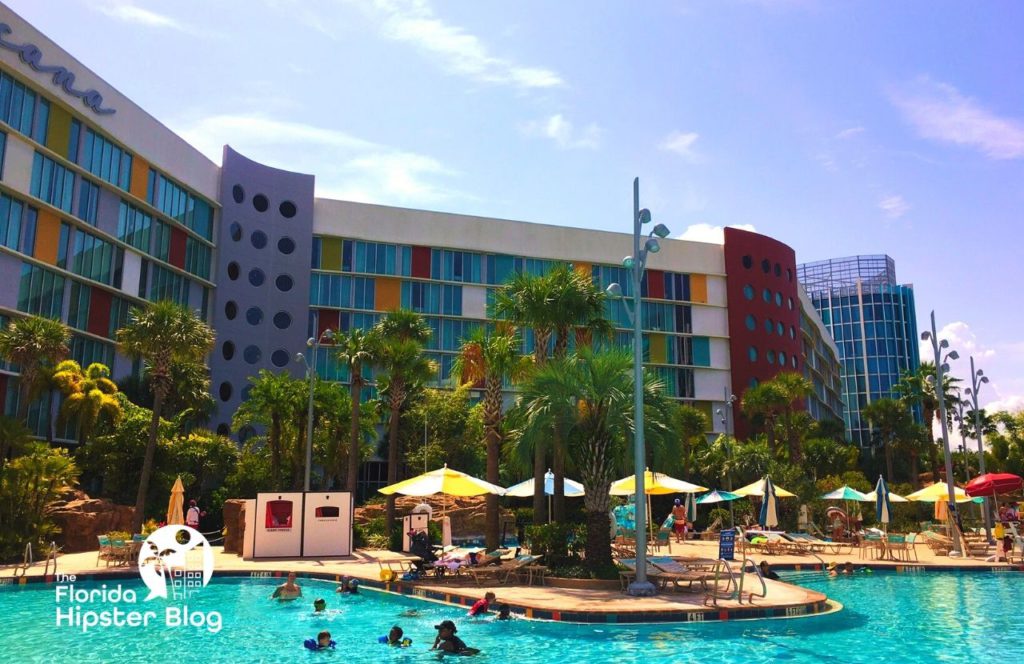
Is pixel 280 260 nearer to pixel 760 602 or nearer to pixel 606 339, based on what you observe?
pixel 606 339

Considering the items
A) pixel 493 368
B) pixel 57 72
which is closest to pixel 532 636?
pixel 493 368

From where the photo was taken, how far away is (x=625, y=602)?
50.5 ft

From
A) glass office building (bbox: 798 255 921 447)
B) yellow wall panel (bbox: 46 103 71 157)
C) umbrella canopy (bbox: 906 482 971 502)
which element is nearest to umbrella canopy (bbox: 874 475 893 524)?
umbrella canopy (bbox: 906 482 971 502)

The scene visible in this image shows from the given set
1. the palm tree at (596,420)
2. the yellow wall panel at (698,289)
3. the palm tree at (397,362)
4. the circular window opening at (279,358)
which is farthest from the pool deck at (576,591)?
the yellow wall panel at (698,289)

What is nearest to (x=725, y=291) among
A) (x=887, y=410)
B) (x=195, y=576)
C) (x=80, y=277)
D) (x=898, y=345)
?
(x=887, y=410)

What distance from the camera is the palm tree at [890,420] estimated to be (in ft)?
207

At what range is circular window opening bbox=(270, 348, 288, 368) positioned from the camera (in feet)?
175

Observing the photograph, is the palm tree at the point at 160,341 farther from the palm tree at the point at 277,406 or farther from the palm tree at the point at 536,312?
the palm tree at the point at 536,312

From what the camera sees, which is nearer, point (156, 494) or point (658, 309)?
point (156, 494)

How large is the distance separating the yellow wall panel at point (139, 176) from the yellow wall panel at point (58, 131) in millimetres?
4923

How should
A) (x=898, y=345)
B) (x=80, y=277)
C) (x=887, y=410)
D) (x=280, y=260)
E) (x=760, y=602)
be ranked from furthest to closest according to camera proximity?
(x=898, y=345) < (x=887, y=410) < (x=280, y=260) < (x=80, y=277) < (x=760, y=602)

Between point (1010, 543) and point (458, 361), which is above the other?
point (458, 361)

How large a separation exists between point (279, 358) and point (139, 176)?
14.4 m

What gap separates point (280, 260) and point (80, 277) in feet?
48.3
